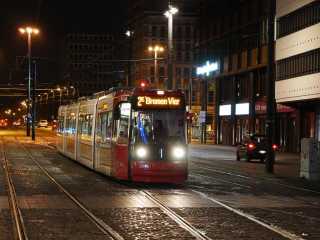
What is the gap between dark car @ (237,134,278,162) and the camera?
43.5m

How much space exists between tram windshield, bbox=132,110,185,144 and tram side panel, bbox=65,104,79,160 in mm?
12050

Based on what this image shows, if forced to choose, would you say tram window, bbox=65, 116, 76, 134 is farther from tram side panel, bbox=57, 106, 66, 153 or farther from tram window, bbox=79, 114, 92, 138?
tram window, bbox=79, 114, 92, 138

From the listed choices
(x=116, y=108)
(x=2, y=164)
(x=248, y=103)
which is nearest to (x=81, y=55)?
(x=248, y=103)

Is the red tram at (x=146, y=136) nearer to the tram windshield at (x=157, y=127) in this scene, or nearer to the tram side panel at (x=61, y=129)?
the tram windshield at (x=157, y=127)

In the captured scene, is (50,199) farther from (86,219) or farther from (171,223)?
(171,223)

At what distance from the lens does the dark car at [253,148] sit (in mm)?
43469

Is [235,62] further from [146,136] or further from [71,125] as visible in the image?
[146,136]

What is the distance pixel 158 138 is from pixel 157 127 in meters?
0.41

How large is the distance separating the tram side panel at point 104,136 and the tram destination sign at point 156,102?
2024 mm

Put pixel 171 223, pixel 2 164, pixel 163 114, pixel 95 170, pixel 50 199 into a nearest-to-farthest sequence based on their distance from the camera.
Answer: pixel 171 223, pixel 50 199, pixel 163 114, pixel 95 170, pixel 2 164

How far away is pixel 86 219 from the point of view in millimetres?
14445

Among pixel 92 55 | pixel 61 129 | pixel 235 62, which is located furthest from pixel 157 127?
pixel 92 55

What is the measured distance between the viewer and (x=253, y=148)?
1713 inches

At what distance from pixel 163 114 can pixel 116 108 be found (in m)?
1.59
